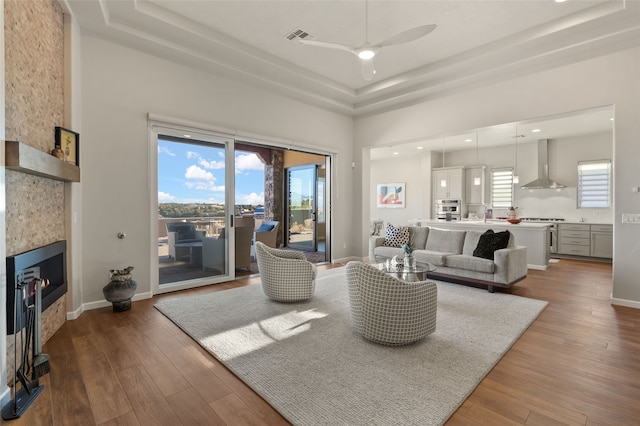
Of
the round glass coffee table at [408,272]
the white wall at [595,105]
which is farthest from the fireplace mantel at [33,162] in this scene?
the white wall at [595,105]

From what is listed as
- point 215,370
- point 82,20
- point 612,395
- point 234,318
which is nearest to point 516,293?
point 612,395

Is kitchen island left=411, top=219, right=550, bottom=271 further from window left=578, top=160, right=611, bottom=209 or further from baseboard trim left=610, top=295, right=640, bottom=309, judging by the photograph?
window left=578, top=160, right=611, bottom=209

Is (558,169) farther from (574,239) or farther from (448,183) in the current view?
(448,183)

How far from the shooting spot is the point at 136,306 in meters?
3.99

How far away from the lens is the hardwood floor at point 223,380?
1.92 m

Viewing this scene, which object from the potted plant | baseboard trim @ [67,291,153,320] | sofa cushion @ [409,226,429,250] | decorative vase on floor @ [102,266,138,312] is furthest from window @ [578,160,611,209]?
decorative vase on floor @ [102,266,138,312]

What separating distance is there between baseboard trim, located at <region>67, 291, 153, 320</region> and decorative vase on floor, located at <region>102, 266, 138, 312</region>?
0.27 metres

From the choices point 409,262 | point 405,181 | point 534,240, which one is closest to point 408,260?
point 409,262

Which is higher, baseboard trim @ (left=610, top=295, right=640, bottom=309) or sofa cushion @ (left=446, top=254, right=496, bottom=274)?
sofa cushion @ (left=446, top=254, right=496, bottom=274)

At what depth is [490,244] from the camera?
481 cm

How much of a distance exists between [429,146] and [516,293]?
234 inches

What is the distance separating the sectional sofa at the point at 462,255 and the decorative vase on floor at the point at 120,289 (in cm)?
398

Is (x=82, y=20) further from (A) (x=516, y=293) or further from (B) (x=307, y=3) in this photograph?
(A) (x=516, y=293)

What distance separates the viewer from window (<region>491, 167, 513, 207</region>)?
9.09m
